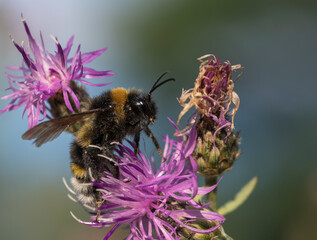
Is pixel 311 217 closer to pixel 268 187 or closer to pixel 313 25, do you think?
pixel 268 187

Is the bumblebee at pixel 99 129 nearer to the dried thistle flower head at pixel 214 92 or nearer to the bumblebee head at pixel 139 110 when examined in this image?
the bumblebee head at pixel 139 110

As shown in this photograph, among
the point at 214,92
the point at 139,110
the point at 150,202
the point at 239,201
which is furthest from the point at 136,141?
the point at 239,201

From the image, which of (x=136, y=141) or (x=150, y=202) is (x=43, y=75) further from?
(x=150, y=202)

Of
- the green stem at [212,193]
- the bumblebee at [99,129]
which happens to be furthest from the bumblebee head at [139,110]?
the green stem at [212,193]

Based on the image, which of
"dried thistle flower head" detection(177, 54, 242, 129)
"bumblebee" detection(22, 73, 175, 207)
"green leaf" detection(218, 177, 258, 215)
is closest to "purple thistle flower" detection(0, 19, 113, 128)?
"bumblebee" detection(22, 73, 175, 207)

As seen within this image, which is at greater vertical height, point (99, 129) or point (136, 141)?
point (99, 129)
